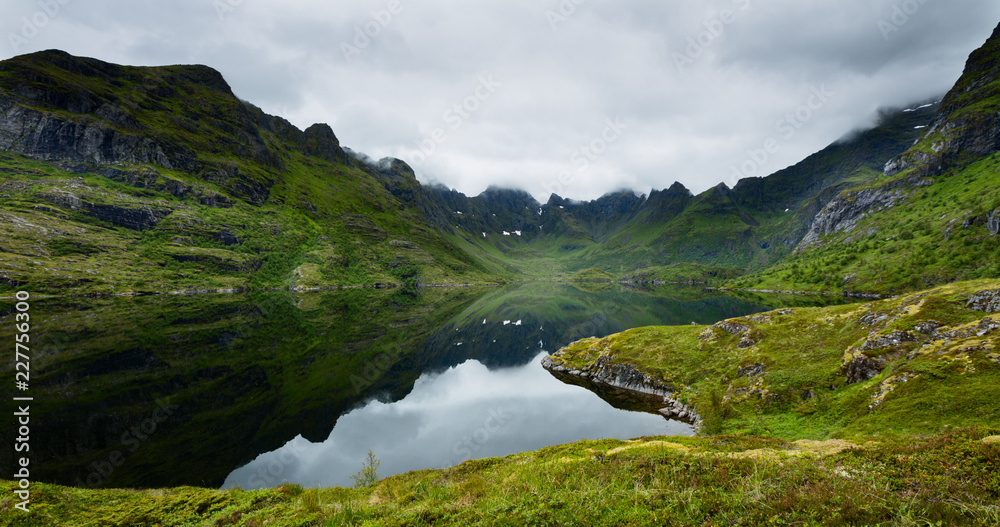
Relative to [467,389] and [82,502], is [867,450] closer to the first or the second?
[82,502]

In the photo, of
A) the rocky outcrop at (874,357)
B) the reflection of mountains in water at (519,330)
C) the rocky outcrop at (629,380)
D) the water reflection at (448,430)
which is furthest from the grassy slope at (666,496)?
the reflection of mountains in water at (519,330)

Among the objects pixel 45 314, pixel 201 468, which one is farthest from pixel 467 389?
pixel 45 314

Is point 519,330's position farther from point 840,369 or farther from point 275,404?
point 840,369

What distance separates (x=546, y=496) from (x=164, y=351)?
2852 inches

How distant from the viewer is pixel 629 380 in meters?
46.2

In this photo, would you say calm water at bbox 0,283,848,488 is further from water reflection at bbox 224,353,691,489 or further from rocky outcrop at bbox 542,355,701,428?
rocky outcrop at bbox 542,355,701,428

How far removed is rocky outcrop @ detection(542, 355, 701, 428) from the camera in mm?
36812

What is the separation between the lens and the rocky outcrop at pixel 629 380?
36.8 meters

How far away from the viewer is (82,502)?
592 inches

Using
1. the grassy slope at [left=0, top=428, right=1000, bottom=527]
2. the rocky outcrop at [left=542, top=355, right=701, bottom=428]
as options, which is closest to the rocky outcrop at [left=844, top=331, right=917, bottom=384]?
the rocky outcrop at [left=542, top=355, right=701, bottom=428]

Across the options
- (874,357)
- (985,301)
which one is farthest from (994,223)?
(874,357)

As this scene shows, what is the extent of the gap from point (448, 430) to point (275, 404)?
19.8 meters

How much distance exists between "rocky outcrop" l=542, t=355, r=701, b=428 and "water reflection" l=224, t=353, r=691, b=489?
6.11 feet

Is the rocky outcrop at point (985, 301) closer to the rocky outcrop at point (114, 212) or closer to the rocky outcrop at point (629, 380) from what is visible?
the rocky outcrop at point (629, 380)
